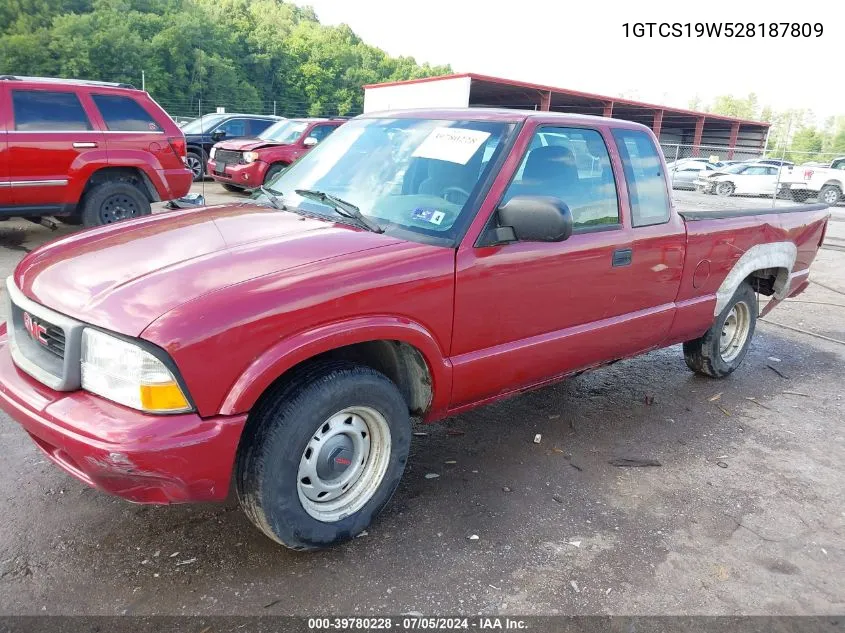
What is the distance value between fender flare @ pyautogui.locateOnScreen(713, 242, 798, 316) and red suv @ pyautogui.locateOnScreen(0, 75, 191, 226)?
716 cm

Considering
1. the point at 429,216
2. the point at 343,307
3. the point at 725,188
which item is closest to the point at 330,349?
the point at 343,307

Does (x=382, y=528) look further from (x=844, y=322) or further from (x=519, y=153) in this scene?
(x=844, y=322)

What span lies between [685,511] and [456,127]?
2.28 m

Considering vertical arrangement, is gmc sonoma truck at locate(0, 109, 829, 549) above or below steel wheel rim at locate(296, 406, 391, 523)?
above

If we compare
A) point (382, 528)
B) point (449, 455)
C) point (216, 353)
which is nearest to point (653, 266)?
point (449, 455)

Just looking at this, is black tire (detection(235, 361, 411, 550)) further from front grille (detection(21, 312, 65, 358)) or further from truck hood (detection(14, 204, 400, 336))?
front grille (detection(21, 312, 65, 358))

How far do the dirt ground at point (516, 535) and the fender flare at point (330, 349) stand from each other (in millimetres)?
680

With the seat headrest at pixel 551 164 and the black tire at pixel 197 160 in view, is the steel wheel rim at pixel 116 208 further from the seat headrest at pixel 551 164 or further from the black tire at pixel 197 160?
the black tire at pixel 197 160

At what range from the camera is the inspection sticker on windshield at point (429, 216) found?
3066mm

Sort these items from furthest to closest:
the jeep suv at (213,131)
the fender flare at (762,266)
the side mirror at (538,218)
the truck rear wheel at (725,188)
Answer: the truck rear wheel at (725,188) < the jeep suv at (213,131) < the fender flare at (762,266) < the side mirror at (538,218)

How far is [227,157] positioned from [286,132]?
1718 mm

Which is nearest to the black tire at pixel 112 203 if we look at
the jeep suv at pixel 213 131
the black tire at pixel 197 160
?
the jeep suv at pixel 213 131

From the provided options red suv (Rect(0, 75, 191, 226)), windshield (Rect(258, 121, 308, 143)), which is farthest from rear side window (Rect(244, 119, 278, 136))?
red suv (Rect(0, 75, 191, 226))

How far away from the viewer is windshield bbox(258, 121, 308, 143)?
47.5ft
